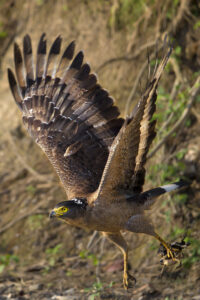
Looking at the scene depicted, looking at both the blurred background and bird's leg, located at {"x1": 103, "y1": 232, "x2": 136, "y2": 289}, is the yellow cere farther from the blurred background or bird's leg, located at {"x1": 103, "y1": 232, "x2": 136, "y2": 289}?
the blurred background

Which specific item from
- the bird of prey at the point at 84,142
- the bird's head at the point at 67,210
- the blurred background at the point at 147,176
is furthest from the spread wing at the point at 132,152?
the blurred background at the point at 147,176

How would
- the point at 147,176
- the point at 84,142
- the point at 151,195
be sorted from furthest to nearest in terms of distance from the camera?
the point at 147,176
the point at 84,142
the point at 151,195

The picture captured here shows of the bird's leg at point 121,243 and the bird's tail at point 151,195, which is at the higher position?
the bird's tail at point 151,195

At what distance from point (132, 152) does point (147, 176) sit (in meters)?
2.10

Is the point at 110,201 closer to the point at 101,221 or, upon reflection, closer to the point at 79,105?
the point at 101,221

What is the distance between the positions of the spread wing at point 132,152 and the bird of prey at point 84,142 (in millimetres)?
11

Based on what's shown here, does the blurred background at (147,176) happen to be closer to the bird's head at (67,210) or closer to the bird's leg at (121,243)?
the bird's leg at (121,243)

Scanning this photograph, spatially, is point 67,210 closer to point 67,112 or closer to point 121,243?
point 121,243

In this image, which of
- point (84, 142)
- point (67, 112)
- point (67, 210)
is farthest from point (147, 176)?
point (67, 210)

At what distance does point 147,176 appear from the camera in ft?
20.9

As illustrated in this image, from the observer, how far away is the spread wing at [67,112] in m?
5.31

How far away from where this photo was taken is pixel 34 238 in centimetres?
723

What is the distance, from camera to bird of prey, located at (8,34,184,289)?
180 inches

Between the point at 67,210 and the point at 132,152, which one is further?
the point at 67,210
